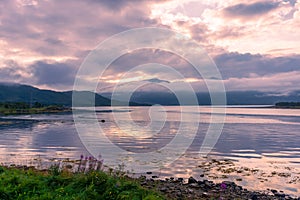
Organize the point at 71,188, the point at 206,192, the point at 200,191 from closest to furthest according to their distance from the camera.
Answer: the point at 71,188 < the point at 206,192 < the point at 200,191

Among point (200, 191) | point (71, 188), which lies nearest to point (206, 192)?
point (200, 191)

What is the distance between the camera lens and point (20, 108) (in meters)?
126

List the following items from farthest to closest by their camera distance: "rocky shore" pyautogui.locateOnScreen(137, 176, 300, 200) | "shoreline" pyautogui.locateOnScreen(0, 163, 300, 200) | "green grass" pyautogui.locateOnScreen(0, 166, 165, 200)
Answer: "rocky shore" pyautogui.locateOnScreen(137, 176, 300, 200) < "shoreline" pyautogui.locateOnScreen(0, 163, 300, 200) < "green grass" pyautogui.locateOnScreen(0, 166, 165, 200)

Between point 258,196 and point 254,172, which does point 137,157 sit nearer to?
point 254,172

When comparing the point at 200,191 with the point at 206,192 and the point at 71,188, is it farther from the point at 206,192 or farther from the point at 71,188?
the point at 71,188

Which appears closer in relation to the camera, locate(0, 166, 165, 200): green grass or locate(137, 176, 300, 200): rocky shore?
locate(0, 166, 165, 200): green grass

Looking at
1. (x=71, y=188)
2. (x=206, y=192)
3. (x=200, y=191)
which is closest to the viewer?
(x=71, y=188)

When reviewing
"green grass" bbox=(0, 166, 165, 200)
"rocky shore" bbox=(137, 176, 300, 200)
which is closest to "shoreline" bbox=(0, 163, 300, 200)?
"rocky shore" bbox=(137, 176, 300, 200)

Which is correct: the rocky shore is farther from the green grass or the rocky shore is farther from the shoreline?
the green grass

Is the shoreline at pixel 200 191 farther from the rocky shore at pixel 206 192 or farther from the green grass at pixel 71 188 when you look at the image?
the green grass at pixel 71 188

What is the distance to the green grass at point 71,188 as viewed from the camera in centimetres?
902

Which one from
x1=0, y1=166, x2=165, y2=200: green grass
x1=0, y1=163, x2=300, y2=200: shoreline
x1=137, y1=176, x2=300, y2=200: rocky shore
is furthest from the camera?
x1=137, y1=176, x2=300, y2=200: rocky shore

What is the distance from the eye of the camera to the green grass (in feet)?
29.6

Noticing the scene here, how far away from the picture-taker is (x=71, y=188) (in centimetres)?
971
